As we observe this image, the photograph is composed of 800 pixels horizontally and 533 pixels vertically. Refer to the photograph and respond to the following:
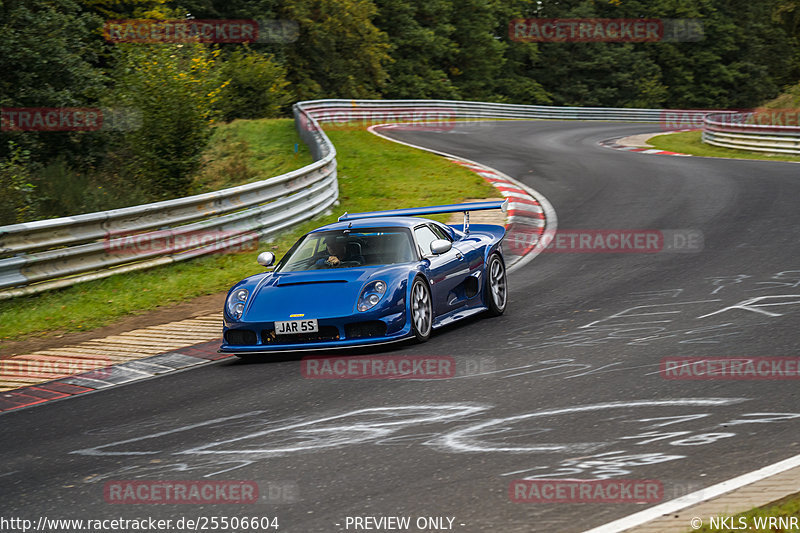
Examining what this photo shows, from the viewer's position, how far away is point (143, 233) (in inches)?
506

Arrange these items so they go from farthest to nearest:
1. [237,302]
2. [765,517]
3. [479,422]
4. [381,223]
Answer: [381,223] < [237,302] < [479,422] < [765,517]

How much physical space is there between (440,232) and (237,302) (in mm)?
2577

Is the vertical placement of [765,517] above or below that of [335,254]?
below

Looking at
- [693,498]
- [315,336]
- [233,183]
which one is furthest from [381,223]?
[233,183]

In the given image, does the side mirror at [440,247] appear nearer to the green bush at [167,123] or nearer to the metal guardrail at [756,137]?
the green bush at [167,123]

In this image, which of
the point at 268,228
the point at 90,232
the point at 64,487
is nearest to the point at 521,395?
the point at 64,487

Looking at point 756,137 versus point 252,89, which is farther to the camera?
point 252,89

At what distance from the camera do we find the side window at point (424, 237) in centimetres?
958

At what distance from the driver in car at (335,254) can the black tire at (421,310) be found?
773mm

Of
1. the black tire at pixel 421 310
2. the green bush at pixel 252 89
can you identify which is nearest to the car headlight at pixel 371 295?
the black tire at pixel 421 310

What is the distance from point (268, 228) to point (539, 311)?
20.8ft

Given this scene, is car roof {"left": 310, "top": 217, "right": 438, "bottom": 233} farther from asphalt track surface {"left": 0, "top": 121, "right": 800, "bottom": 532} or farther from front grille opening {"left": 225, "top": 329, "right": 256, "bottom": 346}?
front grille opening {"left": 225, "top": 329, "right": 256, "bottom": 346}

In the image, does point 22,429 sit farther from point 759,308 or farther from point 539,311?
point 759,308

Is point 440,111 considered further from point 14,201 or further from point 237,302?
point 237,302
